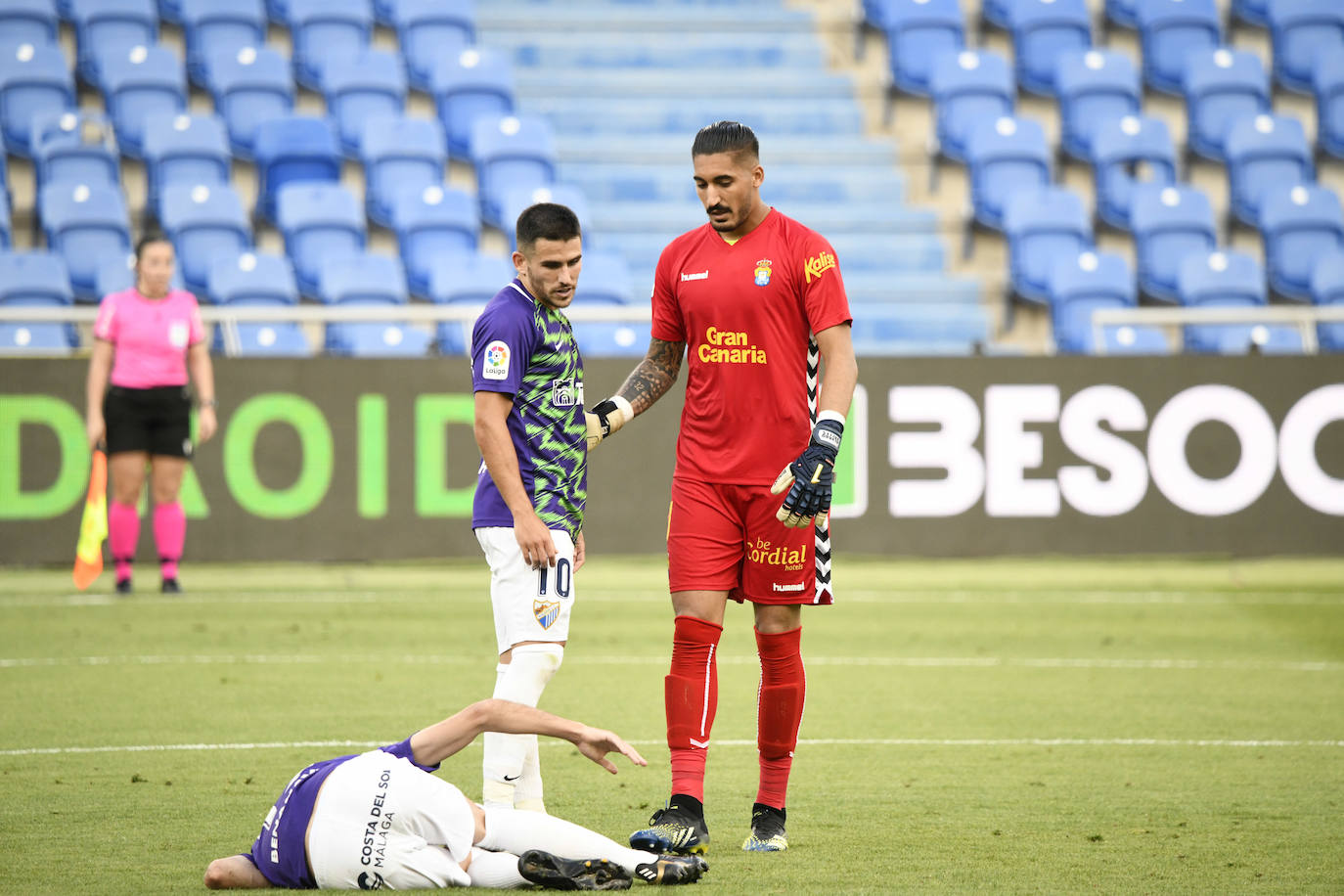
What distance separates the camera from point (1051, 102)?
18.8 m

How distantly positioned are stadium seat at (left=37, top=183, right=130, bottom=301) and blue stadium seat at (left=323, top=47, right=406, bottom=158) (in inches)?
110

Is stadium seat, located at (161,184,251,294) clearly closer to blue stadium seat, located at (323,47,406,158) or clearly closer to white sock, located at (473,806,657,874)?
blue stadium seat, located at (323,47,406,158)

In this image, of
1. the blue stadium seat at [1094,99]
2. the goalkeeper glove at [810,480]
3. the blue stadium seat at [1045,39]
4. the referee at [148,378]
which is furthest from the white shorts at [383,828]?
the blue stadium seat at [1045,39]

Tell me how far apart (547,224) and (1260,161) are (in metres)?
14.5

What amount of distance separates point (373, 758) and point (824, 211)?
13813 mm

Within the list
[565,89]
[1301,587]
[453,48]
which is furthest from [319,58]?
[1301,587]

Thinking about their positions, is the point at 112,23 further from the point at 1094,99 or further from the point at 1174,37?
the point at 1174,37

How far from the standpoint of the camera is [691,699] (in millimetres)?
4996

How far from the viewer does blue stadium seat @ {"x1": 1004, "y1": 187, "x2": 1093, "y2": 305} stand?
16250 mm

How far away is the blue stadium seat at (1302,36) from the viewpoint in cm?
1867

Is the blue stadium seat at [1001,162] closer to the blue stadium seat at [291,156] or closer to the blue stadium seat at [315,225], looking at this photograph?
the blue stadium seat at [315,225]

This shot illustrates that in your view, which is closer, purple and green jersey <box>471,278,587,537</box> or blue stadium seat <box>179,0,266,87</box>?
purple and green jersey <box>471,278,587,537</box>

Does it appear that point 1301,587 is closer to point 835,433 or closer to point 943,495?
point 943,495

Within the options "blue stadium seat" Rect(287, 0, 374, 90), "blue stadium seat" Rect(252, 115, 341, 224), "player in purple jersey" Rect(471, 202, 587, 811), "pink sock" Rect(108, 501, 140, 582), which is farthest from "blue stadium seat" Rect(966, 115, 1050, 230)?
"player in purple jersey" Rect(471, 202, 587, 811)
